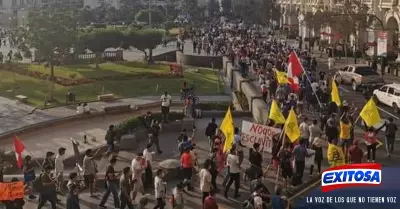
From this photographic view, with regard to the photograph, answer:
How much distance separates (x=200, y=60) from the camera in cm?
5178

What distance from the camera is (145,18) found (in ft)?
393

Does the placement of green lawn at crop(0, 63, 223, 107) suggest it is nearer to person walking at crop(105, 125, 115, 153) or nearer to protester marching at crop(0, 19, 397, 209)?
person walking at crop(105, 125, 115, 153)

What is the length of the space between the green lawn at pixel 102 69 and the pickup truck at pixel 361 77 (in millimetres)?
13950

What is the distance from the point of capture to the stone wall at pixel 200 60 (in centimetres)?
5069

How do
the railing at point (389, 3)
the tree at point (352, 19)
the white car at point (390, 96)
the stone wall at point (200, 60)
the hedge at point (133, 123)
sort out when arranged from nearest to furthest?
the hedge at point (133, 123), the white car at point (390, 96), the tree at point (352, 19), the railing at point (389, 3), the stone wall at point (200, 60)

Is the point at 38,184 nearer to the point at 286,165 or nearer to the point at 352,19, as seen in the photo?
the point at 286,165

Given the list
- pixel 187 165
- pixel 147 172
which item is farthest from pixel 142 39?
pixel 187 165

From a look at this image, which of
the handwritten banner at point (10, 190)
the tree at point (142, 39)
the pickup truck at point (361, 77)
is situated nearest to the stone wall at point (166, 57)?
the tree at point (142, 39)

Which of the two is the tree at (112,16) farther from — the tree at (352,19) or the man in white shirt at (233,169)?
the man in white shirt at (233,169)

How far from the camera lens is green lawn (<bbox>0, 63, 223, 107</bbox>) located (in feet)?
118

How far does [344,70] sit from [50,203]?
78.6ft

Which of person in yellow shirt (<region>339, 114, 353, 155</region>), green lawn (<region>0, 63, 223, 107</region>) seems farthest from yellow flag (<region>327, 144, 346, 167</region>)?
green lawn (<region>0, 63, 223, 107</region>)

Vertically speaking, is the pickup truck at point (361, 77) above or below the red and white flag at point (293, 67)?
below

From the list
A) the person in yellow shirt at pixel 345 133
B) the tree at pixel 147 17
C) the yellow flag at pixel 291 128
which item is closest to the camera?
the yellow flag at pixel 291 128
